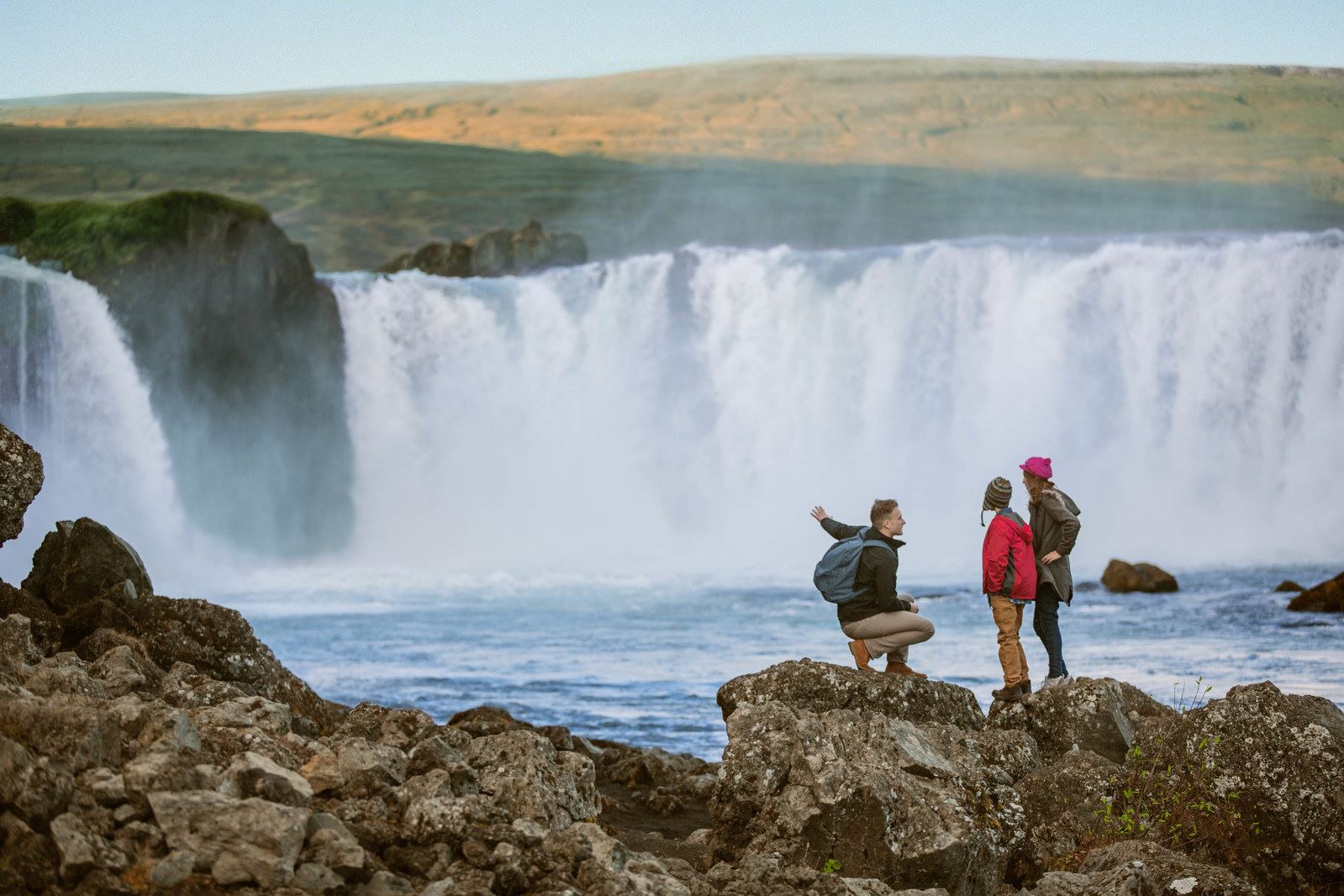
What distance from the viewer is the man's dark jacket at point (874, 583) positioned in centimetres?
737

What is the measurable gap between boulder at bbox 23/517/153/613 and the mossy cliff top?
18.0 m

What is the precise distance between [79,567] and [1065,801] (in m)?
5.89

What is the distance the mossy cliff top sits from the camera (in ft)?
87.0

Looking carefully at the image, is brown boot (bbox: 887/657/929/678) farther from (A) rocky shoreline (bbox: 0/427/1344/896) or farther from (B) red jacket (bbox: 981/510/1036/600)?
(B) red jacket (bbox: 981/510/1036/600)

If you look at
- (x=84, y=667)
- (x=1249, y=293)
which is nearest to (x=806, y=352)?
(x=1249, y=293)

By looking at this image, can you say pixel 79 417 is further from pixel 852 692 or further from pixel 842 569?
pixel 852 692

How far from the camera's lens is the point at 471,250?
101ft

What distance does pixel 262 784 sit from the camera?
5059 millimetres

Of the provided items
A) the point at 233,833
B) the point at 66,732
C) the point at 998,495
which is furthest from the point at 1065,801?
the point at 66,732

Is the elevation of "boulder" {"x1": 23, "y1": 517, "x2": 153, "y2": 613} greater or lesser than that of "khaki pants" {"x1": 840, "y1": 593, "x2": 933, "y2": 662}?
greater

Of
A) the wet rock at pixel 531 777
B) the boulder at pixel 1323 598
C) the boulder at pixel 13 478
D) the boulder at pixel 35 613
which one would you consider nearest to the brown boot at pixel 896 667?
the wet rock at pixel 531 777

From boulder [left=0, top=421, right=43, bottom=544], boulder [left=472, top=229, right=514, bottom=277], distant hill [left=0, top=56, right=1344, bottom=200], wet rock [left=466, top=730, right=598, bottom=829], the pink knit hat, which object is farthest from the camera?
boulder [left=472, top=229, right=514, bottom=277]

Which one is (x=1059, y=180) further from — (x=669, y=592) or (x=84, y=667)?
(x=84, y=667)

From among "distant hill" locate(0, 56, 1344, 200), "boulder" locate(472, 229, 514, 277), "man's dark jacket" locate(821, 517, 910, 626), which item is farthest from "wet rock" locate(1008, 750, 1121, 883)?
"distant hill" locate(0, 56, 1344, 200)
